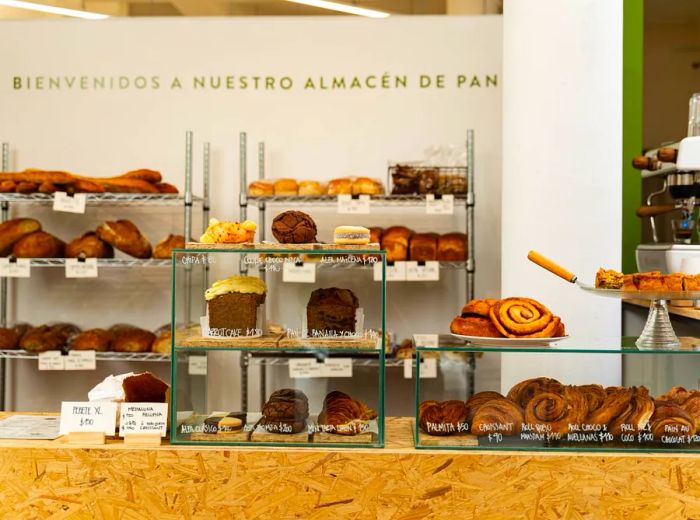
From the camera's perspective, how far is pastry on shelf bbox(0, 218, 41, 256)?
4.11 meters

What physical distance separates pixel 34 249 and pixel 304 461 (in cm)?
262

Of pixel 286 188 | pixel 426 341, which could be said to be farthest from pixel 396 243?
pixel 426 341

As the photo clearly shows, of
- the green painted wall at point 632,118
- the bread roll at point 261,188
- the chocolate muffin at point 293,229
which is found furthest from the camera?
the green painted wall at point 632,118

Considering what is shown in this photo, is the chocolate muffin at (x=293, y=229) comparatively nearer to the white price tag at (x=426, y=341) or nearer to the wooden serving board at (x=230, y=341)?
the wooden serving board at (x=230, y=341)

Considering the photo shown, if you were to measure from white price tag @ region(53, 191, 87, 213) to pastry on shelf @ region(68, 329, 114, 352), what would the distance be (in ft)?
2.11

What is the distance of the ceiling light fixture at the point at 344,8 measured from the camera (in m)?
4.43

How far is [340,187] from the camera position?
4004 mm

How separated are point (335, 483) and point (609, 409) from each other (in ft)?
2.29

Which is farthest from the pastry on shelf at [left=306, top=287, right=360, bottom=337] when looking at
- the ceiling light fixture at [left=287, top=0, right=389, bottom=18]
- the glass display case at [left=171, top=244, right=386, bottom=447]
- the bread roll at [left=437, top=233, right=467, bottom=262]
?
the ceiling light fixture at [left=287, top=0, right=389, bottom=18]

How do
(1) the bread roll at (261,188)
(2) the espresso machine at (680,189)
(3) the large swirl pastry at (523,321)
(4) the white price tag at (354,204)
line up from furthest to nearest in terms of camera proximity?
(1) the bread roll at (261,188), (4) the white price tag at (354,204), (2) the espresso machine at (680,189), (3) the large swirl pastry at (523,321)

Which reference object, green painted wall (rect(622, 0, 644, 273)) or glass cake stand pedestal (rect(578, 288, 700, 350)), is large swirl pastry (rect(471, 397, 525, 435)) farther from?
green painted wall (rect(622, 0, 644, 273))

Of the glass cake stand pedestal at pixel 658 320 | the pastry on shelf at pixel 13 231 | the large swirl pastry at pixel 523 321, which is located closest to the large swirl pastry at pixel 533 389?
the large swirl pastry at pixel 523 321

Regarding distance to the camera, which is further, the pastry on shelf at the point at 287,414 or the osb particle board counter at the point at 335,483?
the pastry on shelf at the point at 287,414

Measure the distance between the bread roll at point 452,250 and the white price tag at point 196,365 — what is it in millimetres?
2003
